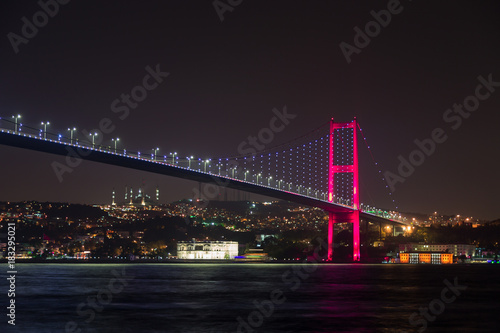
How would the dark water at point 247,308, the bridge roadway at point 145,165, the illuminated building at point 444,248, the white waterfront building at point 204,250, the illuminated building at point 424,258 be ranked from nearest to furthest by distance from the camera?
the dark water at point 247,308 < the bridge roadway at point 145,165 < the illuminated building at point 424,258 < the illuminated building at point 444,248 < the white waterfront building at point 204,250

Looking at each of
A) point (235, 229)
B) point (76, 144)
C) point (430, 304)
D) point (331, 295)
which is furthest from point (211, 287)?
point (235, 229)

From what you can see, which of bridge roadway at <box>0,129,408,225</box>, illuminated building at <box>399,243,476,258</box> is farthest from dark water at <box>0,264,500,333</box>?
illuminated building at <box>399,243,476,258</box>

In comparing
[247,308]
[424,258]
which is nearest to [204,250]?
[424,258]

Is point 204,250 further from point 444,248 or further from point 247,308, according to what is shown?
point 247,308

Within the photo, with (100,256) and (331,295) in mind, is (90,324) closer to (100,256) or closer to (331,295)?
(331,295)

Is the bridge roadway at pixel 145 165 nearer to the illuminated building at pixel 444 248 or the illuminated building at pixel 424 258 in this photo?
the illuminated building at pixel 424 258

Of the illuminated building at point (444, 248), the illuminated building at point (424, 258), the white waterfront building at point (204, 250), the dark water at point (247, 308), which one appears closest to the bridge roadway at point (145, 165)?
the dark water at point (247, 308)
